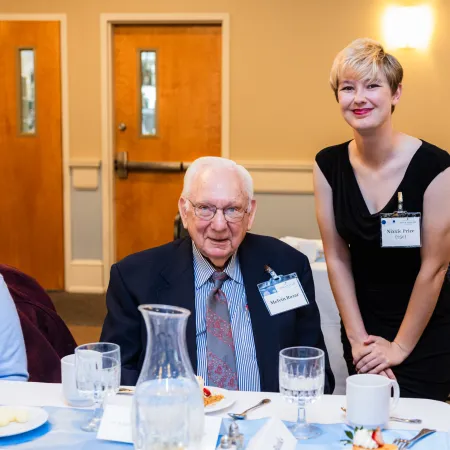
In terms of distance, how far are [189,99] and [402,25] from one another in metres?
1.83

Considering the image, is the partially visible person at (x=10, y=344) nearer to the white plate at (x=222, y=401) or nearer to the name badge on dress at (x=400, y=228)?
the white plate at (x=222, y=401)

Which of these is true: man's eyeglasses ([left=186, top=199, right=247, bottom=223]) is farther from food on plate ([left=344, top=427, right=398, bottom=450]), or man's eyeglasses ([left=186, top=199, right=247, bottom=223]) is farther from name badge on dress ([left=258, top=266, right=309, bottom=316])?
food on plate ([left=344, top=427, right=398, bottom=450])

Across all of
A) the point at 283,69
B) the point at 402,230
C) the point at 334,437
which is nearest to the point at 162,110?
the point at 283,69

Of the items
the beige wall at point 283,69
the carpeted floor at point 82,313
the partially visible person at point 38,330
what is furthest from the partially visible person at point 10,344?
the beige wall at point 283,69

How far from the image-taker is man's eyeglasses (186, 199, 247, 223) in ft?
6.48

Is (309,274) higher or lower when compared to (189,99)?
lower

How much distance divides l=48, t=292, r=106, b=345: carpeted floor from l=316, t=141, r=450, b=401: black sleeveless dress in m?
2.85

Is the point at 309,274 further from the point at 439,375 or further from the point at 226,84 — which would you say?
the point at 226,84

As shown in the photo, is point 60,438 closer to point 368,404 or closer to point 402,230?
point 368,404

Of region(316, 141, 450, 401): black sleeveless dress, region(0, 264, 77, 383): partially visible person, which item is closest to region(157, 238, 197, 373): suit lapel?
region(0, 264, 77, 383): partially visible person

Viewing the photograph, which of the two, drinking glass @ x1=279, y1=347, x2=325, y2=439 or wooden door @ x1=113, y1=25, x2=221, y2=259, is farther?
wooden door @ x1=113, y1=25, x2=221, y2=259

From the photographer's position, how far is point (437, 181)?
6.88ft

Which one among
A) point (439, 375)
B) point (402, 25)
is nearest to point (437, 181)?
point (439, 375)

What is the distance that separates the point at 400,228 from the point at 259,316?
49 cm
